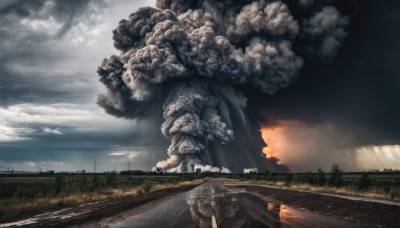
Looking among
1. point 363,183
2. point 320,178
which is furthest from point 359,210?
point 320,178

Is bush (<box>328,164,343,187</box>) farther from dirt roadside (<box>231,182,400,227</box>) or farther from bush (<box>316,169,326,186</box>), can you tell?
dirt roadside (<box>231,182,400,227</box>)

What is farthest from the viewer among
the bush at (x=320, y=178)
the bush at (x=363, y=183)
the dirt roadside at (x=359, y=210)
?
the bush at (x=320, y=178)

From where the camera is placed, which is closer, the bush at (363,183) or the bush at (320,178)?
the bush at (363,183)

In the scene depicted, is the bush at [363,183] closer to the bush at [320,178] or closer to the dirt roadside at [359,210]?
the bush at [320,178]

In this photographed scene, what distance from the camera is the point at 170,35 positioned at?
3228 inches

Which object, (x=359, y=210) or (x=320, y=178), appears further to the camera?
(x=320, y=178)

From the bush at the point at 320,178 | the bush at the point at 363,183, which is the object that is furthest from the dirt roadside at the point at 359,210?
the bush at the point at 320,178

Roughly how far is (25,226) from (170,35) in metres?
74.4

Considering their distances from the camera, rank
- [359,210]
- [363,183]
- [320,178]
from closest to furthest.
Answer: [359,210], [363,183], [320,178]

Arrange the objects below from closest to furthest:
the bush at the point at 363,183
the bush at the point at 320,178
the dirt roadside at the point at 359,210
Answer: the dirt roadside at the point at 359,210 < the bush at the point at 363,183 < the bush at the point at 320,178

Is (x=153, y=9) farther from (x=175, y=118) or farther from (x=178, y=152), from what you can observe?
(x=178, y=152)

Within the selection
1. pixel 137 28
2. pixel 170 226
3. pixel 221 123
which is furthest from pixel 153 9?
pixel 170 226

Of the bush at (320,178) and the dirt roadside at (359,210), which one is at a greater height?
the bush at (320,178)

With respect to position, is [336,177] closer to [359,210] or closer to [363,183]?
[363,183]
